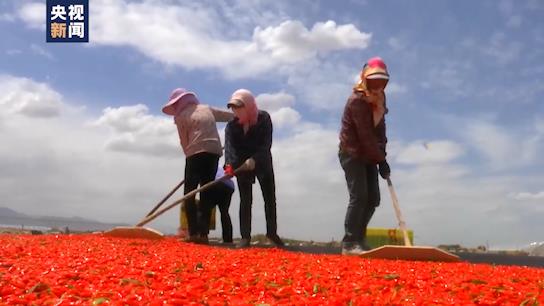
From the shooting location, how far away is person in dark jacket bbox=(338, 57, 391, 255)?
6.41m

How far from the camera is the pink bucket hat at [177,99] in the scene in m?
8.48

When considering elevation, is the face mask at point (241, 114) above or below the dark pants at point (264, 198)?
above

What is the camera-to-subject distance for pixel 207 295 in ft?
11.5

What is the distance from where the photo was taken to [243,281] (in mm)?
4020

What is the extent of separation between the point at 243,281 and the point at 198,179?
422cm

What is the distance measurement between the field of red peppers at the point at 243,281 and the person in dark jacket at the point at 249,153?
2.18 meters

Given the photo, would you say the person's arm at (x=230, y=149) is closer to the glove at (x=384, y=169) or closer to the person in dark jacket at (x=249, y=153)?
the person in dark jacket at (x=249, y=153)

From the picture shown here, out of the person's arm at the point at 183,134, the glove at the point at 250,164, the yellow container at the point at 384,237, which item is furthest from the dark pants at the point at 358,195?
the yellow container at the point at 384,237

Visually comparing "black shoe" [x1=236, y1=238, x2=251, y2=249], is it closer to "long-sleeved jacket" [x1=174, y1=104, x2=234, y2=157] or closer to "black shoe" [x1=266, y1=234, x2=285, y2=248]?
"black shoe" [x1=266, y1=234, x2=285, y2=248]

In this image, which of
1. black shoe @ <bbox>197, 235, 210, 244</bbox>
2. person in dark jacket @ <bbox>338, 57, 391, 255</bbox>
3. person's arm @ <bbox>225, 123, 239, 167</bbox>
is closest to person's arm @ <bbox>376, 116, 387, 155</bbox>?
person in dark jacket @ <bbox>338, 57, 391, 255</bbox>

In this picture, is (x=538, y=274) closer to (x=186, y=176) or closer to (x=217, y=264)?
(x=217, y=264)

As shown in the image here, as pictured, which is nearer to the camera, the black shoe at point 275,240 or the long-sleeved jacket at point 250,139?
the black shoe at point 275,240

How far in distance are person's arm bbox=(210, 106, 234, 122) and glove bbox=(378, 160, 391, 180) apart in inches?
110

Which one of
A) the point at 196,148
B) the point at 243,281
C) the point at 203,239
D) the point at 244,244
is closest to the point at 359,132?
the point at 244,244
